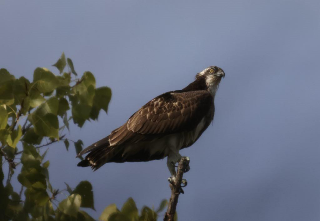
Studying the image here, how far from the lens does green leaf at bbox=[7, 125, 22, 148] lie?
447 cm

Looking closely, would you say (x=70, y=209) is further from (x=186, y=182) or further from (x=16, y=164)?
(x=186, y=182)

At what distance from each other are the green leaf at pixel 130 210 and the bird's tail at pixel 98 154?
2.26 m

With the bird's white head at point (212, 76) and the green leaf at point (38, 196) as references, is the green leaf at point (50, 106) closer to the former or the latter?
the green leaf at point (38, 196)

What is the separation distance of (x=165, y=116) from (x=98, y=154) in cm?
122

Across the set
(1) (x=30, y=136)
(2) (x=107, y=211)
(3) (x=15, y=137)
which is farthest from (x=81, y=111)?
(2) (x=107, y=211)

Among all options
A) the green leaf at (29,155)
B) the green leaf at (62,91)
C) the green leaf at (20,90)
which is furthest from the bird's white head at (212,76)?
the green leaf at (20,90)

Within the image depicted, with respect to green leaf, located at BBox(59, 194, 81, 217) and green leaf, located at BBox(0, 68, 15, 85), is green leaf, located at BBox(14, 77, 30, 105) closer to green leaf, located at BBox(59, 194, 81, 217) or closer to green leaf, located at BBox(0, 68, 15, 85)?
green leaf, located at BBox(0, 68, 15, 85)

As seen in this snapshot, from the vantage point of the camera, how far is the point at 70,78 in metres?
4.98

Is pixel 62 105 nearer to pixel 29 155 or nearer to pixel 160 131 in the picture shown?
pixel 29 155

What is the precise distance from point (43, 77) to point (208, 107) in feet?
12.9

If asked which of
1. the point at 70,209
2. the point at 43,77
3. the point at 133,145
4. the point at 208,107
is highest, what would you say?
the point at 208,107

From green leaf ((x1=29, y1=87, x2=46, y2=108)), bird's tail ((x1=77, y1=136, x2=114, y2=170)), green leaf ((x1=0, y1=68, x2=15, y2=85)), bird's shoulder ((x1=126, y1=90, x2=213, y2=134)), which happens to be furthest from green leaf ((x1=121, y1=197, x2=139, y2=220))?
bird's shoulder ((x1=126, y1=90, x2=213, y2=134))

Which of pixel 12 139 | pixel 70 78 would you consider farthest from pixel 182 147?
pixel 12 139

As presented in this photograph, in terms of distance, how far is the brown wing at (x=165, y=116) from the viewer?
24.6 ft
